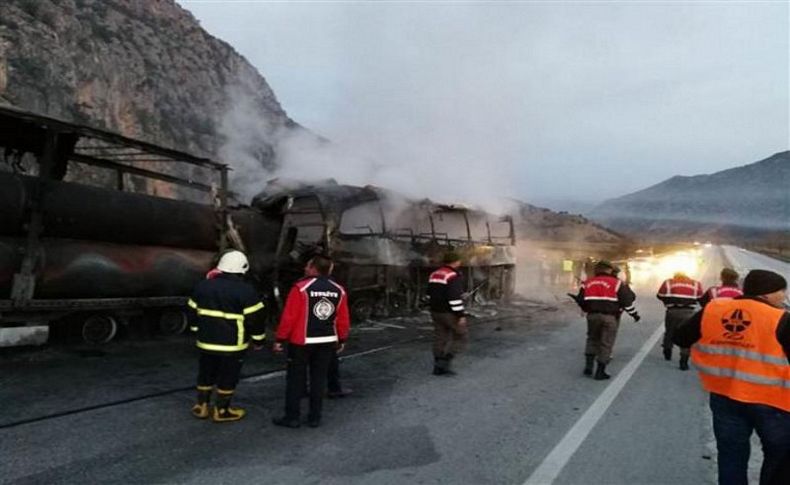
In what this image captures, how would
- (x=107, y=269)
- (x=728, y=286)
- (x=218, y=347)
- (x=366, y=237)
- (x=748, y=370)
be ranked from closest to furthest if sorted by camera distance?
(x=748, y=370), (x=218, y=347), (x=728, y=286), (x=107, y=269), (x=366, y=237)

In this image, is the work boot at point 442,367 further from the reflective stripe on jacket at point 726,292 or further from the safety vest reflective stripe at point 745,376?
the safety vest reflective stripe at point 745,376

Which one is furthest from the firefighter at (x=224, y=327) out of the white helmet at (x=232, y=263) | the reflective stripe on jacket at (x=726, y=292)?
the reflective stripe on jacket at (x=726, y=292)

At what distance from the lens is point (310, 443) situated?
4.57 m

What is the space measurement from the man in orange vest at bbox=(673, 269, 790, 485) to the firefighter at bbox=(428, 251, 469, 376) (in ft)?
12.4

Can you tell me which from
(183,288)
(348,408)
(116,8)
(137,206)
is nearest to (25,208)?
(137,206)

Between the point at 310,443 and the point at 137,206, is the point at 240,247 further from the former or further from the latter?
the point at 310,443

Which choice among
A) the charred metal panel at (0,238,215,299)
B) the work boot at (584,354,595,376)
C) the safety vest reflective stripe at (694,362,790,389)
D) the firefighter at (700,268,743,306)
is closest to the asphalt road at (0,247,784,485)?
the work boot at (584,354,595,376)

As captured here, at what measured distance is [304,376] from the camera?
500 cm

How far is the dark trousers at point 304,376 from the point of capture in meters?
4.95

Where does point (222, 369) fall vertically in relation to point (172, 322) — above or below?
above

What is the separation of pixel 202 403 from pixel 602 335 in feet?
15.6

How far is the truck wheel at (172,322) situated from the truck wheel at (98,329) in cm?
74

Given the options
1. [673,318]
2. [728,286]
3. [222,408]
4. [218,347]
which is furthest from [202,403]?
[673,318]

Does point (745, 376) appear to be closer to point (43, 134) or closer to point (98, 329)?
point (98, 329)
